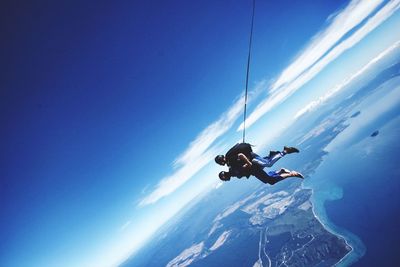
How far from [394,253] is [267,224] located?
320ft

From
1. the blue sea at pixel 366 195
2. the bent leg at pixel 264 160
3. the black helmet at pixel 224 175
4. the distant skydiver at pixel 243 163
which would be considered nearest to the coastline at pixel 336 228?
the blue sea at pixel 366 195

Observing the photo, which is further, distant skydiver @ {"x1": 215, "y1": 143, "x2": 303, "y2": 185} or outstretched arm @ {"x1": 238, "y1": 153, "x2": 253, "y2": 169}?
distant skydiver @ {"x1": 215, "y1": 143, "x2": 303, "y2": 185}

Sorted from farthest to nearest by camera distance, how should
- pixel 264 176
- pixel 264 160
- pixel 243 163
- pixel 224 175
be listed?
pixel 264 160 < pixel 264 176 < pixel 224 175 < pixel 243 163

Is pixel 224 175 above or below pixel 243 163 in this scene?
above

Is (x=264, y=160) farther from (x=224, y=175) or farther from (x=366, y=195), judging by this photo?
(x=366, y=195)

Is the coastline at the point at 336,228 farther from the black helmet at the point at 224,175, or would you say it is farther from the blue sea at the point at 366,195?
the black helmet at the point at 224,175

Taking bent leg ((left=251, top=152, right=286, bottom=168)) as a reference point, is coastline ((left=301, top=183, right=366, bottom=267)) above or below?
below

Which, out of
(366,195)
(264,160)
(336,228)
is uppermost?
(264,160)

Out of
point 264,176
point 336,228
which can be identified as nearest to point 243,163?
point 264,176

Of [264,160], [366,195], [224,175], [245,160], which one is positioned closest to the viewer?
[245,160]

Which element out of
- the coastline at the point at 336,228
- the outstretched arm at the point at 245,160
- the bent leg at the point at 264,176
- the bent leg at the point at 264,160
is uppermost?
the outstretched arm at the point at 245,160

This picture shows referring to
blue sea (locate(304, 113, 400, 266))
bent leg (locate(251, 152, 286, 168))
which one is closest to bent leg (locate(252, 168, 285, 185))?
bent leg (locate(251, 152, 286, 168))

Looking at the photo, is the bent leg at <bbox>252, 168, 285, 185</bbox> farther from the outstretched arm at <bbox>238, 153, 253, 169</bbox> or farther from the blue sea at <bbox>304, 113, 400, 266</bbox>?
the blue sea at <bbox>304, 113, 400, 266</bbox>

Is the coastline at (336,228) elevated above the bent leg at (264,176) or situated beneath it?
situated beneath
